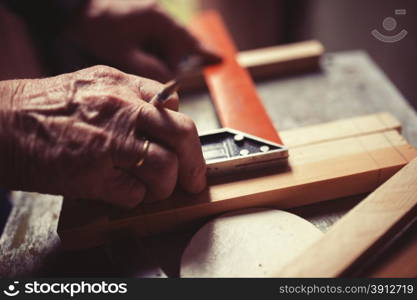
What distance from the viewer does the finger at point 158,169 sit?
39.3 inches

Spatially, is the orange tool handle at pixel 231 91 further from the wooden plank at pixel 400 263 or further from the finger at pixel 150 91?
the wooden plank at pixel 400 263

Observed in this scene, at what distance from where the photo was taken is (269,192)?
1.11m

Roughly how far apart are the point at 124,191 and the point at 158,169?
0.37ft

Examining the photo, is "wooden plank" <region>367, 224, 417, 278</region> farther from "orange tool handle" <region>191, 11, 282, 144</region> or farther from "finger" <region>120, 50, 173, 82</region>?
"finger" <region>120, 50, 173, 82</region>

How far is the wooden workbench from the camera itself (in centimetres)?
107

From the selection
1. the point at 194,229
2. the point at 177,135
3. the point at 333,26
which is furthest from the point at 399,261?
the point at 333,26

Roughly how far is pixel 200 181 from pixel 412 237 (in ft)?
2.01

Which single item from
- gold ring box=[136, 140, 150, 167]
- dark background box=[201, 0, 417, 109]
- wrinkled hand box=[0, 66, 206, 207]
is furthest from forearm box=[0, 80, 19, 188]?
dark background box=[201, 0, 417, 109]

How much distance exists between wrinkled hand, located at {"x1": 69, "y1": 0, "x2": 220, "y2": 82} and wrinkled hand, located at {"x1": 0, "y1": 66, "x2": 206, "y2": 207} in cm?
83

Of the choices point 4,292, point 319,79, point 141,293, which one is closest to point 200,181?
point 141,293

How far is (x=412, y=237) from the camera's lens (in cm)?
103

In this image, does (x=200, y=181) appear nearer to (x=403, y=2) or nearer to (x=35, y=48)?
(x=403, y=2)

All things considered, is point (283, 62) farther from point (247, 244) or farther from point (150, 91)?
point (247, 244)

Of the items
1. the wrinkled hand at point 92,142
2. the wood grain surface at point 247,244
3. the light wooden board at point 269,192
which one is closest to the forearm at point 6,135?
the wrinkled hand at point 92,142
